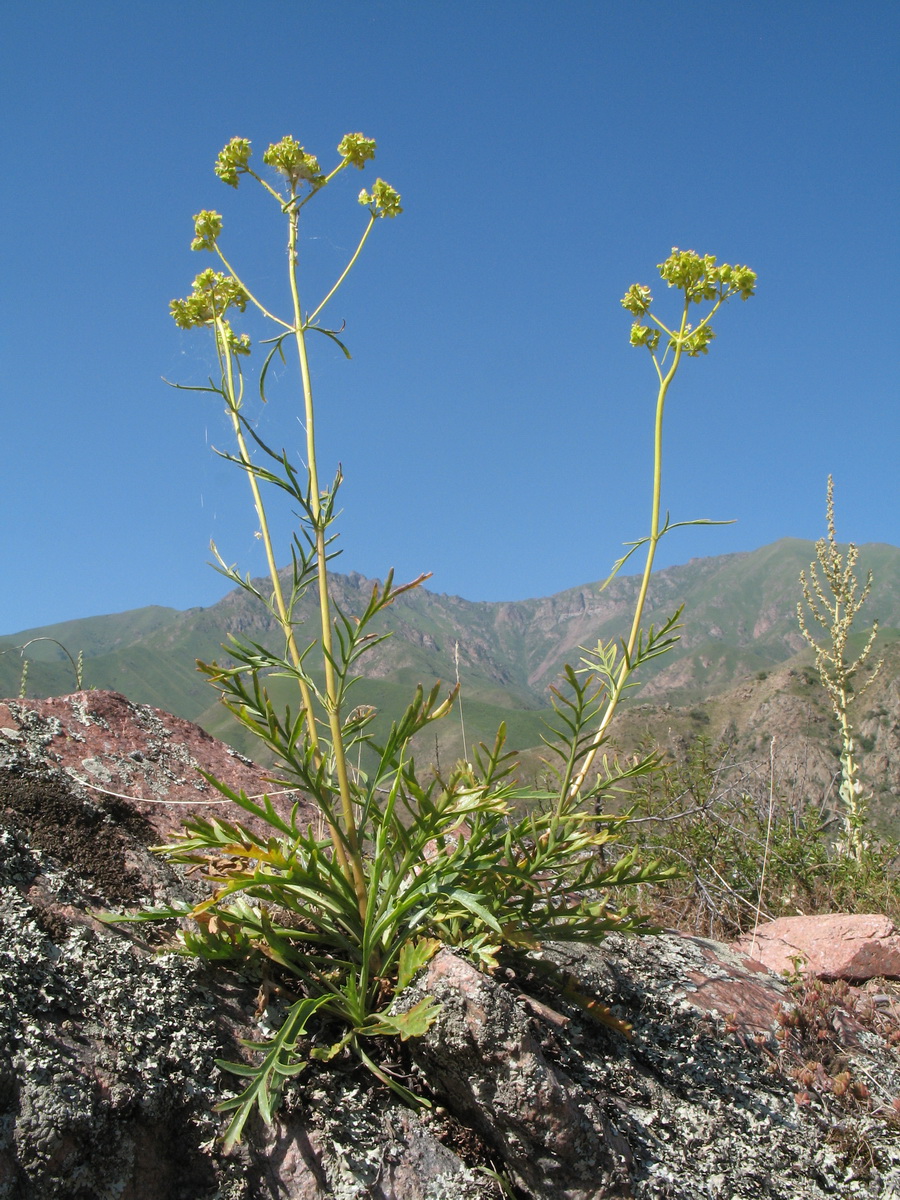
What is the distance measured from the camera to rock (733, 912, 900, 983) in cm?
357

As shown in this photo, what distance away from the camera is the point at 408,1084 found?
7.72 feet

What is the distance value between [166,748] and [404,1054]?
95.6 inches

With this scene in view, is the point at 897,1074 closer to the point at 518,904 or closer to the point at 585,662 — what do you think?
the point at 518,904

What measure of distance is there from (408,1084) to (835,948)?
2.41 metres

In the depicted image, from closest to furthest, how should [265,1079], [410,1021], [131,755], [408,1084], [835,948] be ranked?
[265,1079]
[410,1021]
[408,1084]
[835,948]
[131,755]

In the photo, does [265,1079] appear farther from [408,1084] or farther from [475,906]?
[475,906]

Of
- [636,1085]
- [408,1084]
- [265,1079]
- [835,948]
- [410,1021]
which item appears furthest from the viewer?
[835,948]

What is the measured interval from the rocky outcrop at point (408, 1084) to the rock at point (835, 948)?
0.59m

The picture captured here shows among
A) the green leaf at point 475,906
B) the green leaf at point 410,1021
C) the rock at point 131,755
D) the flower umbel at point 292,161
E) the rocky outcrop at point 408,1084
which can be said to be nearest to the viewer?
→ the rocky outcrop at point 408,1084

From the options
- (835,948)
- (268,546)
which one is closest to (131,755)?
(268,546)

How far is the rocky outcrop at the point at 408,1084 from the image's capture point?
1902mm

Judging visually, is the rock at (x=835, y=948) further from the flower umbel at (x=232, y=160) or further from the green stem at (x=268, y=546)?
the flower umbel at (x=232, y=160)

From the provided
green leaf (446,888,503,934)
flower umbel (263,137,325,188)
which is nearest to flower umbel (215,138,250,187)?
flower umbel (263,137,325,188)

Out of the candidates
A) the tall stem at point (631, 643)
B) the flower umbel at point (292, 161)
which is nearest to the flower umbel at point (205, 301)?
the flower umbel at point (292, 161)
